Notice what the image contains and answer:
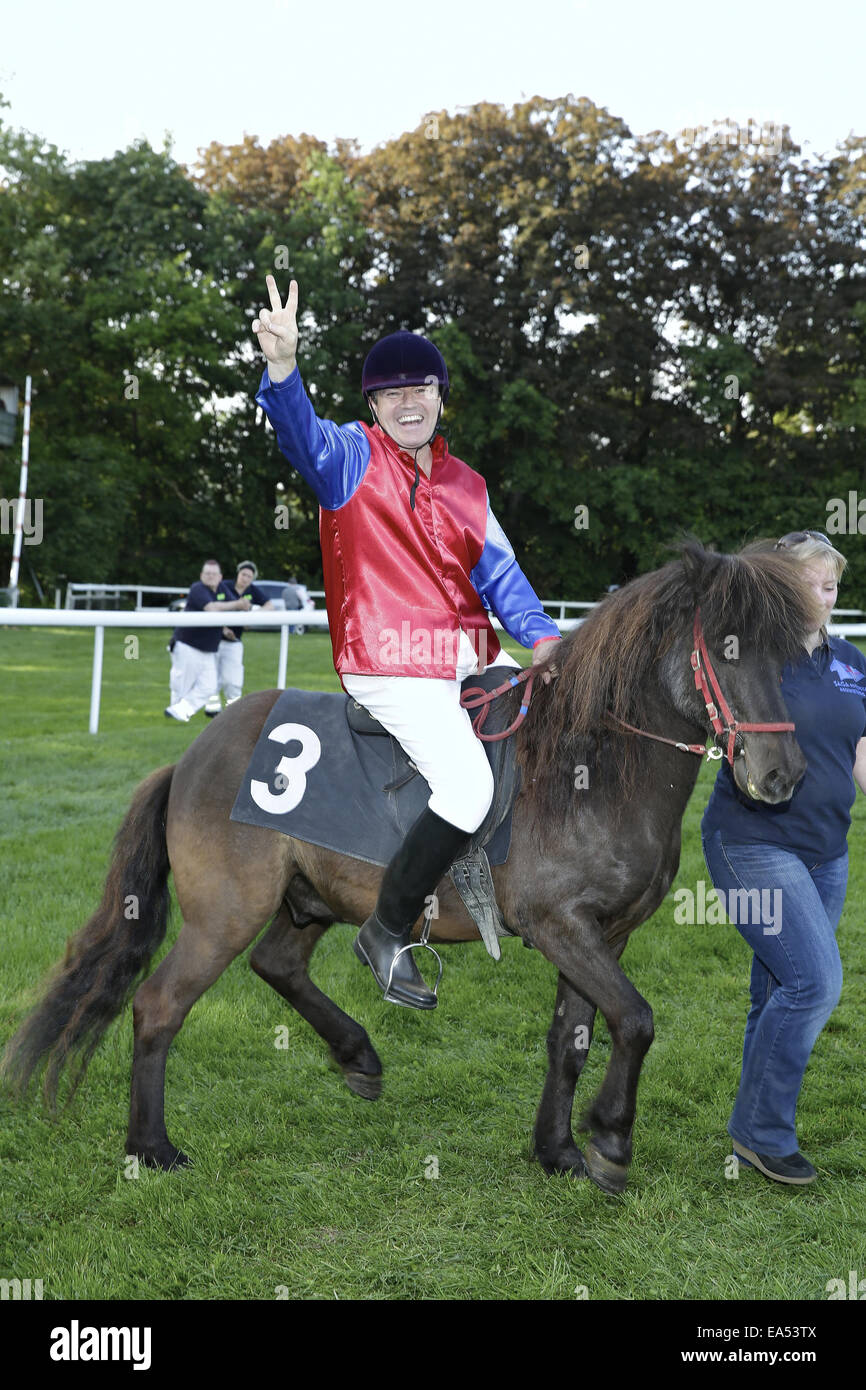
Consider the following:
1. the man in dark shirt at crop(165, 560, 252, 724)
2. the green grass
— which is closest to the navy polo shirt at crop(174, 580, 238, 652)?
→ the man in dark shirt at crop(165, 560, 252, 724)

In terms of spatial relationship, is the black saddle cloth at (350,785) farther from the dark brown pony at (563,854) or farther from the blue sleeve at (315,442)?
the blue sleeve at (315,442)

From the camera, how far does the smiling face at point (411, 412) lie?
3346 mm

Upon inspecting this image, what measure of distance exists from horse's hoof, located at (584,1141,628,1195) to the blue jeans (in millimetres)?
500

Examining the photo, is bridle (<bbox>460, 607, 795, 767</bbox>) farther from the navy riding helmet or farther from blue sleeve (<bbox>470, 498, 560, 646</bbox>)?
the navy riding helmet

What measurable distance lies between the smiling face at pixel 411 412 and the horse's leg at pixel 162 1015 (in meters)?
1.65

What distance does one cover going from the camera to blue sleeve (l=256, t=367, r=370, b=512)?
3.03 metres

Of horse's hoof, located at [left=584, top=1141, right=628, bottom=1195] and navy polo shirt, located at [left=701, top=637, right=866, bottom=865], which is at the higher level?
navy polo shirt, located at [left=701, top=637, right=866, bottom=865]

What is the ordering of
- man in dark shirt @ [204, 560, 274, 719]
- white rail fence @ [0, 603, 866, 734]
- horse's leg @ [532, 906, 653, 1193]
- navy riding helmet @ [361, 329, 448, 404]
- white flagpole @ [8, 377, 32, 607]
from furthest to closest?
white flagpole @ [8, 377, 32, 607] → man in dark shirt @ [204, 560, 274, 719] → white rail fence @ [0, 603, 866, 734] → navy riding helmet @ [361, 329, 448, 404] → horse's leg @ [532, 906, 653, 1193]

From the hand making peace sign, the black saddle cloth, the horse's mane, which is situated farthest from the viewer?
the black saddle cloth

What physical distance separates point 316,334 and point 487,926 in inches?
1296

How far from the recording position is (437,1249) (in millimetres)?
3092

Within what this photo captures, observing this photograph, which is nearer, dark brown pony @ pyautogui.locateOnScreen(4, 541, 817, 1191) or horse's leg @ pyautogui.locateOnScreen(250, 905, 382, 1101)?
dark brown pony @ pyautogui.locateOnScreen(4, 541, 817, 1191)

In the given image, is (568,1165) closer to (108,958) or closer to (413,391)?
(108,958)

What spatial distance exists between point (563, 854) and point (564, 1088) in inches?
34.0
